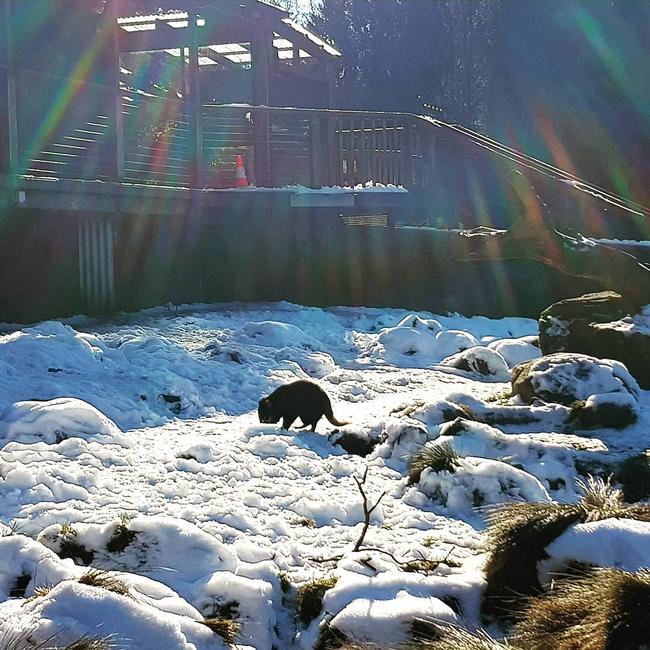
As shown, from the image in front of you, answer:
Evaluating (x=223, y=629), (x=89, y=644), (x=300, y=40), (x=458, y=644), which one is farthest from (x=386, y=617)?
(x=300, y=40)

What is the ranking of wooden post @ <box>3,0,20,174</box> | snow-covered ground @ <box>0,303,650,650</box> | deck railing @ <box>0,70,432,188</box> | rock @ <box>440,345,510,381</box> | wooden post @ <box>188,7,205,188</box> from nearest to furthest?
1. snow-covered ground @ <box>0,303,650,650</box>
2. wooden post @ <box>3,0,20,174</box>
3. rock @ <box>440,345,510,381</box>
4. deck railing @ <box>0,70,432,188</box>
5. wooden post @ <box>188,7,205,188</box>

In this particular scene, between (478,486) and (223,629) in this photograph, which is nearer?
(223,629)

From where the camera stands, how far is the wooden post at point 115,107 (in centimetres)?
1332

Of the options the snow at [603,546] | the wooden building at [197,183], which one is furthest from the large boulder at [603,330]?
the snow at [603,546]

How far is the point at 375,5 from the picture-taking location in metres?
36.4

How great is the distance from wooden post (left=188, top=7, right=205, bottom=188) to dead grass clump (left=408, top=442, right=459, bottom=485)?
932 cm

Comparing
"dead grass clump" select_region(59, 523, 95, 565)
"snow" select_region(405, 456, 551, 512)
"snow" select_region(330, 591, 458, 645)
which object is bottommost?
"snow" select_region(405, 456, 551, 512)

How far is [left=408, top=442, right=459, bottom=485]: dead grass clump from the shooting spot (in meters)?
6.60

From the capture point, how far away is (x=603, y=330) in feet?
33.9

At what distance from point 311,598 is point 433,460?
2.29 metres

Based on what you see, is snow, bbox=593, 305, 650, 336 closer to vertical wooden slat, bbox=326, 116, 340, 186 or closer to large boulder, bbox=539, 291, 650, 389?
large boulder, bbox=539, 291, 650, 389

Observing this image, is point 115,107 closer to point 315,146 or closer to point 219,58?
point 315,146

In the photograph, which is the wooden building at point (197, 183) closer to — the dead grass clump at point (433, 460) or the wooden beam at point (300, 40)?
the wooden beam at point (300, 40)

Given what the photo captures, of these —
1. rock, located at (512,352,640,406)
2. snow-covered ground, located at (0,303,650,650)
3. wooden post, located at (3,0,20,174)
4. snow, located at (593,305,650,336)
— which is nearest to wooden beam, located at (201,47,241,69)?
wooden post, located at (3,0,20,174)
